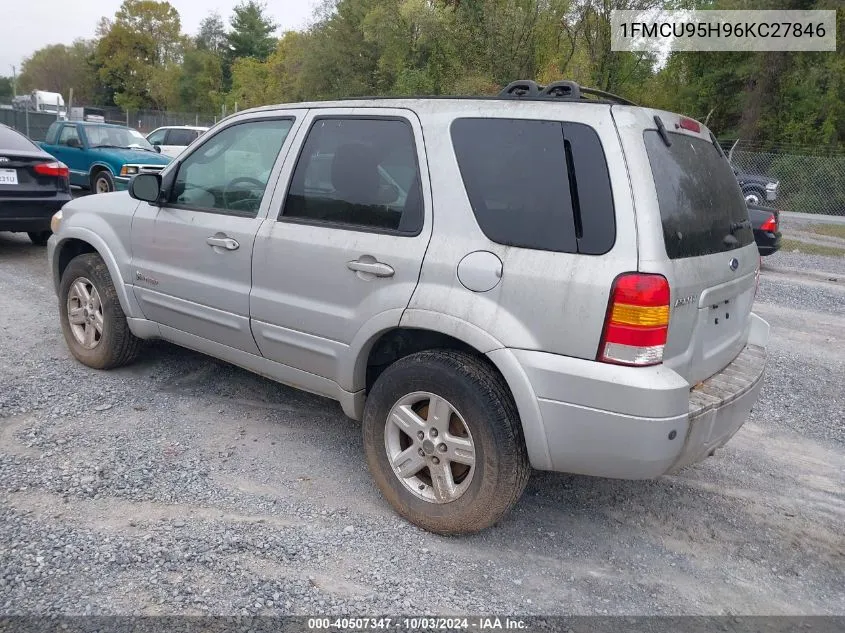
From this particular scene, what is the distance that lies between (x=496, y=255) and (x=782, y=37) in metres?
27.5

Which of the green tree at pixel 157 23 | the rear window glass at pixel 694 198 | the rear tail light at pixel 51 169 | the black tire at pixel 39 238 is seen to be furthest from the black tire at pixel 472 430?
the green tree at pixel 157 23

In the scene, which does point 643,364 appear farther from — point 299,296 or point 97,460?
point 97,460

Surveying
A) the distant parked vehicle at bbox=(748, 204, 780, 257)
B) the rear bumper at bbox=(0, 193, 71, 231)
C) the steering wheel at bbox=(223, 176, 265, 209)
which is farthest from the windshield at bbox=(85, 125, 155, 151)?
the distant parked vehicle at bbox=(748, 204, 780, 257)

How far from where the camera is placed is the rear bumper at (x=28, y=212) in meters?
8.34

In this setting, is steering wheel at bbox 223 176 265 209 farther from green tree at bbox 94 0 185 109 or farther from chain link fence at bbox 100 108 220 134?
green tree at bbox 94 0 185 109

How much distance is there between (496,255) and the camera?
9.87ft

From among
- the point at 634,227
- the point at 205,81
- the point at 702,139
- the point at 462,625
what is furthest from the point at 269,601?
the point at 205,81

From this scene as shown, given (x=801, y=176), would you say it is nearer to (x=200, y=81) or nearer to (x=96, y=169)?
(x=96, y=169)

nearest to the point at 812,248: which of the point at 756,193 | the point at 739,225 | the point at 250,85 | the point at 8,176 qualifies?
the point at 756,193

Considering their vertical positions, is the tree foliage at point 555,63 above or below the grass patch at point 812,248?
above

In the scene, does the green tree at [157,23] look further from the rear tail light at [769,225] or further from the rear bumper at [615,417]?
the rear bumper at [615,417]

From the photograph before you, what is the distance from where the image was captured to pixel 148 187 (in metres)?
4.38

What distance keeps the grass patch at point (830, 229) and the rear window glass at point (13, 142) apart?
17368 millimetres

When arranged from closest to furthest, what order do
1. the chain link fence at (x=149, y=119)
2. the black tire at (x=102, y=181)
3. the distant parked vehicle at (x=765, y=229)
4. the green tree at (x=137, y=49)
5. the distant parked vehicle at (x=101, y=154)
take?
the distant parked vehicle at (x=765, y=229)
the distant parked vehicle at (x=101, y=154)
the black tire at (x=102, y=181)
the chain link fence at (x=149, y=119)
the green tree at (x=137, y=49)
